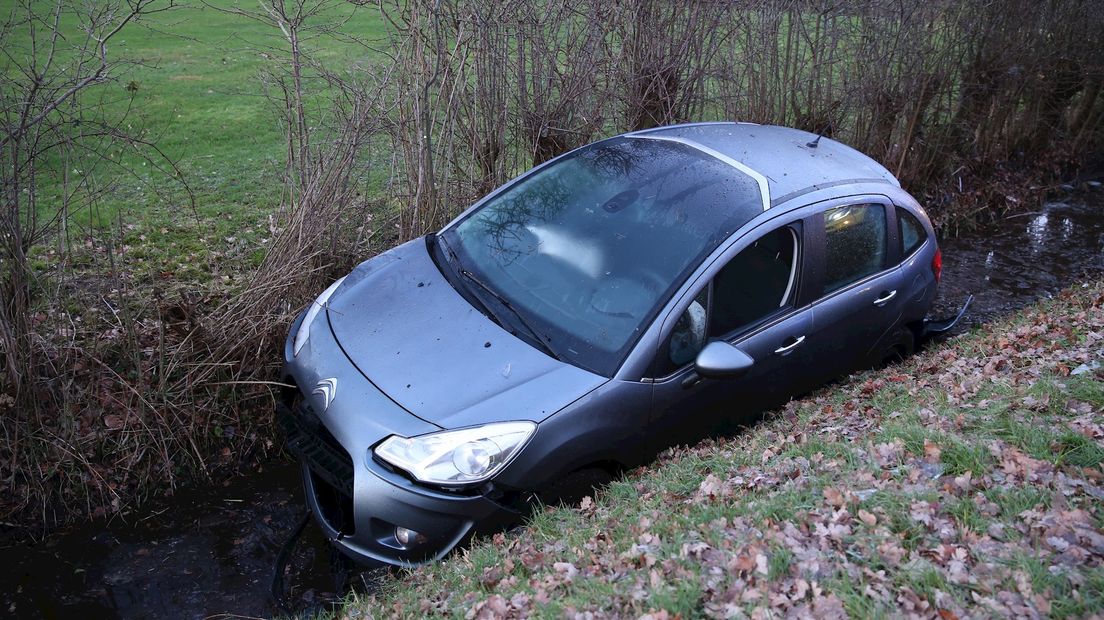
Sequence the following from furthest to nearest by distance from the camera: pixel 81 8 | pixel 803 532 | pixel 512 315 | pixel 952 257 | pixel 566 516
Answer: pixel 952 257
pixel 81 8
pixel 512 315
pixel 566 516
pixel 803 532

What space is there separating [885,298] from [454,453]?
3.07 meters

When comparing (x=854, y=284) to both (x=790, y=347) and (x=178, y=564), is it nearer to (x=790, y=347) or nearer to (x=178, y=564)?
(x=790, y=347)

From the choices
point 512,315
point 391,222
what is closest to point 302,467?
point 512,315

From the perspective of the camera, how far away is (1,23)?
4.71 meters

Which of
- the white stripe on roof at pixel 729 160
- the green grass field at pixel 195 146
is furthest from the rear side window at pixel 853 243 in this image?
the green grass field at pixel 195 146

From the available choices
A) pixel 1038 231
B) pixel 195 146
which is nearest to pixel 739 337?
pixel 1038 231

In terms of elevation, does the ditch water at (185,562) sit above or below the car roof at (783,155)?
below

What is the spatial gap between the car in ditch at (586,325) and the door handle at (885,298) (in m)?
0.02

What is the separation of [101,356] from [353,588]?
2.31 meters

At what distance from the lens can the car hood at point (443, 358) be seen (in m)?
3.98

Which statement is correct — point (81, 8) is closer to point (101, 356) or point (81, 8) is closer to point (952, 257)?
point (101, 356)

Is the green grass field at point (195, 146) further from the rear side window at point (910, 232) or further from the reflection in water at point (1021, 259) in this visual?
the reflection in water at point (1021, 259)

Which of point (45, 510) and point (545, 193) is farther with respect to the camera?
point (545, 193)

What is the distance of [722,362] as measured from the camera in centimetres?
420
